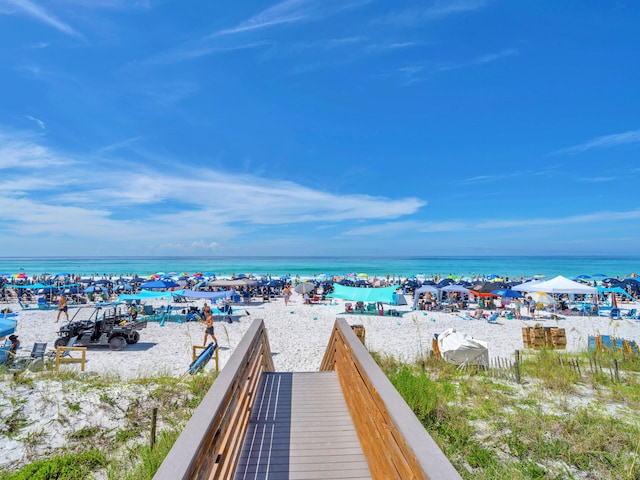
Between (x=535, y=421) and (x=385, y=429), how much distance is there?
13.9ft

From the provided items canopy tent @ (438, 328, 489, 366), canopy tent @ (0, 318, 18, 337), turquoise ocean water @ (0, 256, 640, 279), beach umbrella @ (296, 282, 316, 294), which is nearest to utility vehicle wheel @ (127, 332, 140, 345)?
canopy tent @ (0, 318, 18, 337)

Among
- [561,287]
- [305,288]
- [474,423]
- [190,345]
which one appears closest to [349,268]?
[305,288]

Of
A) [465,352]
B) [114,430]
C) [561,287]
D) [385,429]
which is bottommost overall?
[114,430]

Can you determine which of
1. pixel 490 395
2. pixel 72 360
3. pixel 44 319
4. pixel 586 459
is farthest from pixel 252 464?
pixel 44 319

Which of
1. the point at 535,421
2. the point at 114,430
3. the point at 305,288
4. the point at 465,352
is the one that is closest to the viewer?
the point at 535,421

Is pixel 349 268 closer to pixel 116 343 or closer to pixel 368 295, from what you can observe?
pixel 368 295

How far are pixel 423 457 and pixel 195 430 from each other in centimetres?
130

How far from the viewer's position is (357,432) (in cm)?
381

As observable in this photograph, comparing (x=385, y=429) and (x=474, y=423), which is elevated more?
(x=385, y=429)

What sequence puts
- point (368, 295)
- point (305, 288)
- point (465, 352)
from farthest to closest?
point (305, 288) → point (368, 295) → point (465, 352)

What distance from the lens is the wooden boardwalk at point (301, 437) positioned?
321 cm

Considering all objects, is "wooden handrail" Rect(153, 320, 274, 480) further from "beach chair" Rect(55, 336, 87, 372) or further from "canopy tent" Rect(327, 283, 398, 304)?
"canopy tent" Rect(327, 283, 398, 304)

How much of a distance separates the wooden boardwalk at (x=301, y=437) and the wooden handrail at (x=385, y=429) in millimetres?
158

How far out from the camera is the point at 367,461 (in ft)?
10.8
